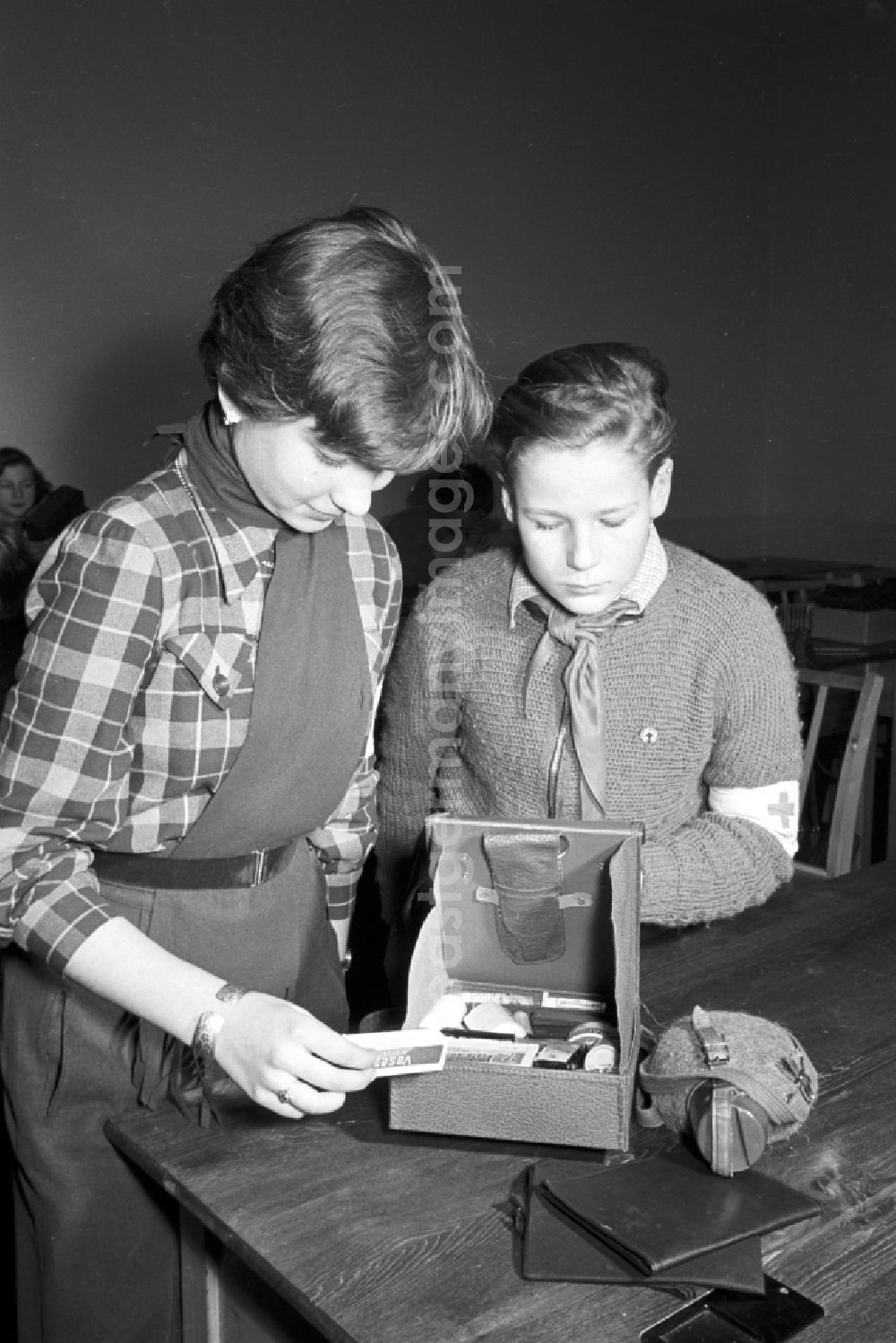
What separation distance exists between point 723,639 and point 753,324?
5.09 meters

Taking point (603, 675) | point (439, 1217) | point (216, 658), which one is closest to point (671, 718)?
point (603, 675)

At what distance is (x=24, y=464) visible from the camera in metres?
3.89

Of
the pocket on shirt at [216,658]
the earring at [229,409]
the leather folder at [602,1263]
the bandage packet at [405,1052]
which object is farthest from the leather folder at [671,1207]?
the earring at [229,409]

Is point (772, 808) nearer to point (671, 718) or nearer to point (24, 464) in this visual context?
point (671, 718)

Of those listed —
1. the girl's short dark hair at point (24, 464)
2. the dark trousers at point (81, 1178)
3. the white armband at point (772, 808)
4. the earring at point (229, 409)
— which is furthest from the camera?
the girl's short dark hair at point (24, 464)

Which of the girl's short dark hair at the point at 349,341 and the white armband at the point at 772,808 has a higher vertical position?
the girl's short dark hair at the point at 349,341

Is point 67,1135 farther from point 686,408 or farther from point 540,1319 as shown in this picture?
point 686,408

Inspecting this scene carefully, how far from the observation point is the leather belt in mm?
1146

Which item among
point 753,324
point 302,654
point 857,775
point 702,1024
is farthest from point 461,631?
point 753,324

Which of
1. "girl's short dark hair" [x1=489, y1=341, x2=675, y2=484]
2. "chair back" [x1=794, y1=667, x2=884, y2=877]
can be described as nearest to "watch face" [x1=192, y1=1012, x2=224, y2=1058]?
"girl's short dark hair" [x1=489, y1=341, x2=675, y2=484]

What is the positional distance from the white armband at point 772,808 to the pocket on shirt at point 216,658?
53 centimetres

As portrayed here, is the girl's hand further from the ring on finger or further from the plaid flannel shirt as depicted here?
the plaid flannel shirt

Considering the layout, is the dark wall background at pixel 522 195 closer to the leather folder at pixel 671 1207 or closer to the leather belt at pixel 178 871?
the leather belt at pixel 178 871

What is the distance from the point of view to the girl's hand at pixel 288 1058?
0.92m
